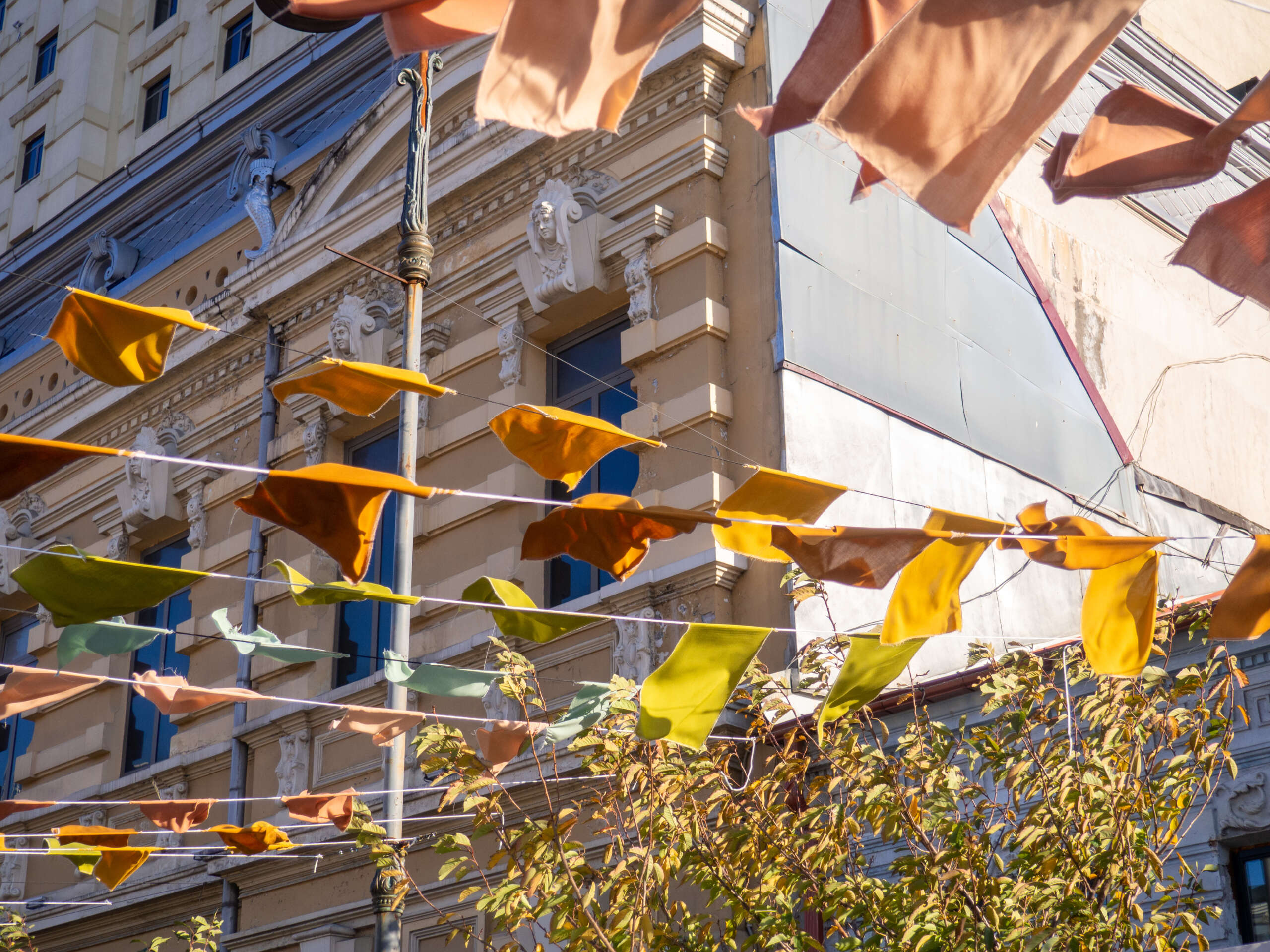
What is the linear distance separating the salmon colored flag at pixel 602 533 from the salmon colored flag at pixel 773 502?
173mm

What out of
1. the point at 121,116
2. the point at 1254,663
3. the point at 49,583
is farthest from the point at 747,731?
the point at 121,116

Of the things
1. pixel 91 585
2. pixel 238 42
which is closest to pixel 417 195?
pixel 91 585

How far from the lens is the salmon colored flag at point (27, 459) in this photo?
560 centimetres

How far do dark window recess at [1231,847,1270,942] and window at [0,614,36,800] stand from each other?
504 inches

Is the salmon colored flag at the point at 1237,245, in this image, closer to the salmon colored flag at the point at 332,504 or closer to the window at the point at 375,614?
the salmon colored flag at the point at 332,504

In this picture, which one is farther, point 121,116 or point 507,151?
point 121,116

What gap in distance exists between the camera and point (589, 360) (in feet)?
42.3

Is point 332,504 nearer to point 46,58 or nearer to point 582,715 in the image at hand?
point 582,715

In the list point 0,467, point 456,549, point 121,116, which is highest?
point 121,116

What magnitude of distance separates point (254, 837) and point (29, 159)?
884 inches

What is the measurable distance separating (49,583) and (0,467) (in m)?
0.73

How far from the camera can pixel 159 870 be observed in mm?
14438

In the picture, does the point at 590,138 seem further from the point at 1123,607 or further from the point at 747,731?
the point at 1123,607

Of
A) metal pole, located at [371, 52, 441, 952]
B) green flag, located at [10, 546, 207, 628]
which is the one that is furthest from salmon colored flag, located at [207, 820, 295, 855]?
green flag, located at [10, 546, 207, 628]
